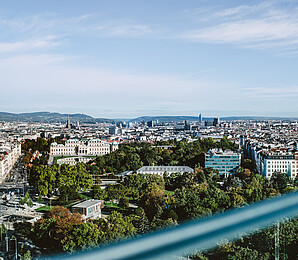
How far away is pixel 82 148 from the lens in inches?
759

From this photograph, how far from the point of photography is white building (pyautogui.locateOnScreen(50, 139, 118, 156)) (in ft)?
61.8

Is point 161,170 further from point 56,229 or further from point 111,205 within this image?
point 56,229

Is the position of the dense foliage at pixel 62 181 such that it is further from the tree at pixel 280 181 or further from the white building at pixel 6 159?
the tree at pixel 280 181

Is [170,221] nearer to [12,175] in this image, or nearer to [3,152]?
[12,175]

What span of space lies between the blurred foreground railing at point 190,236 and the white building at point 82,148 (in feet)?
62.2


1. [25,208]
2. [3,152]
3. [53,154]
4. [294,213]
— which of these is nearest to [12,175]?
[3,152]

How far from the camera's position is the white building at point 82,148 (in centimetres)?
1885

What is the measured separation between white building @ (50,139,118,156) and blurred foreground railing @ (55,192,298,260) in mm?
18957

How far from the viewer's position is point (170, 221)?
4.96 meters

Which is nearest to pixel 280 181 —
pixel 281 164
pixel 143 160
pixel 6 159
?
pixel 281 164

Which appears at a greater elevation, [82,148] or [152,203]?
[152,203]

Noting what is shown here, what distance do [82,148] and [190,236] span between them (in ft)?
63.4

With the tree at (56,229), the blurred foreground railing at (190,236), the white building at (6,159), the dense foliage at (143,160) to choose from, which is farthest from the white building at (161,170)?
the blurred foreground railing at (190,236)

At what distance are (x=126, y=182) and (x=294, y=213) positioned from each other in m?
8.21
